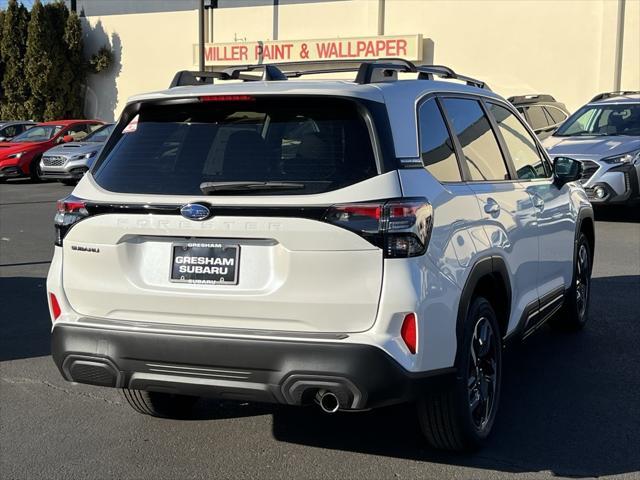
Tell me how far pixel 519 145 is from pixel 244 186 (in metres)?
2.38

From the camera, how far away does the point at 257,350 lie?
3.49 meters

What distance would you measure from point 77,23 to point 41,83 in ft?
8.72

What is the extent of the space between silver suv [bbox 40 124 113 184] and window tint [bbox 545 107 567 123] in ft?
33.2

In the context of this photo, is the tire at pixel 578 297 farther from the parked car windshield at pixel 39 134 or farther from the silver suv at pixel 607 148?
the parked car windshield at pixel 39 134

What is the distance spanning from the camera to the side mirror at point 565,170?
5.68 meters

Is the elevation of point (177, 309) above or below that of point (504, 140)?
below

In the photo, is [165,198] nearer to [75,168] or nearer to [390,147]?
[390,147]

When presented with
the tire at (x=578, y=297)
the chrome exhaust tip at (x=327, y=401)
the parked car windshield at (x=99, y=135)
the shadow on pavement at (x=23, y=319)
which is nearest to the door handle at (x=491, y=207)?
the chrome exhaust tip at (x=327, y=401)

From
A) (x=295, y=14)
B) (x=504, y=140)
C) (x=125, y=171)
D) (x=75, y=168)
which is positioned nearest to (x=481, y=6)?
(x=295, y=14)

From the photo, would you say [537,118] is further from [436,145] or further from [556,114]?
[436,145]

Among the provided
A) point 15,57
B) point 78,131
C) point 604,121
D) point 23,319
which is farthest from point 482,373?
point 15,57

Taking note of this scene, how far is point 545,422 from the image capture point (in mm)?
4566

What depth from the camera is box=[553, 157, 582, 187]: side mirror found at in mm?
5680

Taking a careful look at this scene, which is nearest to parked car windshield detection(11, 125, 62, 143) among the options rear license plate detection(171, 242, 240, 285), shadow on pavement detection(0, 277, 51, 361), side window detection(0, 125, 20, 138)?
side window detection(0, 125, 20, 138)
